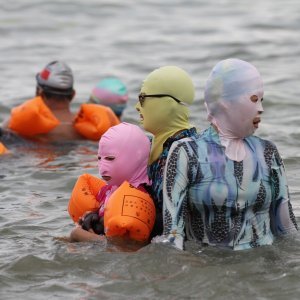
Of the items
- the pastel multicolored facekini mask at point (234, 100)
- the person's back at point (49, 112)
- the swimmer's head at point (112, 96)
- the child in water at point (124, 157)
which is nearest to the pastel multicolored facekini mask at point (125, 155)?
the child in water at point (124, 157)

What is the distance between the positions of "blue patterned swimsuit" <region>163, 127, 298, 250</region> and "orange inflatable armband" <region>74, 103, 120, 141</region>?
466cm

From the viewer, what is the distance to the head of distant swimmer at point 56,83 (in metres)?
10.2

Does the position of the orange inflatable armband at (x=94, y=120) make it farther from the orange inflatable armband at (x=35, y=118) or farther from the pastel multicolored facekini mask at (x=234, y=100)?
the pastel multicolored facekini mask at (x=234, y=100)

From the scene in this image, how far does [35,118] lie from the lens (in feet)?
33.1

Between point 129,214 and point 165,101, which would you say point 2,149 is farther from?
point 129,214

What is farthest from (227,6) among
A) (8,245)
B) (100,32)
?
(8,245)

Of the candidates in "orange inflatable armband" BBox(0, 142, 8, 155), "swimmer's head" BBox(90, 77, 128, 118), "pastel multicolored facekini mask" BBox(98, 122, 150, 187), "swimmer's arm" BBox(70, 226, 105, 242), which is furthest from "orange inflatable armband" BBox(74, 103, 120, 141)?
"pastel multicolored facekini mask" BBox(98, 122, 150, 187)

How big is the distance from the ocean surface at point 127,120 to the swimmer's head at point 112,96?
0.46 meters

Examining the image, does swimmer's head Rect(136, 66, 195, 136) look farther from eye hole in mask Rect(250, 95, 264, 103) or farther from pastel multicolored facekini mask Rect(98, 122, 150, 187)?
eye hole in mask Rect(250, 95, 264, 103)

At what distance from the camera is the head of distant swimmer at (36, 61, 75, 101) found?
33.5ft

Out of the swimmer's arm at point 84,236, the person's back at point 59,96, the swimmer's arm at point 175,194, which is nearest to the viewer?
the swimmer's arm at point 175,194

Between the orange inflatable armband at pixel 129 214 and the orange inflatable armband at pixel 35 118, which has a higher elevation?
the orange inflatable armband at pixel 129 214

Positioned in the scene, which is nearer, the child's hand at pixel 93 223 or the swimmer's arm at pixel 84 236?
the swimmer's arm at pixel 84 236

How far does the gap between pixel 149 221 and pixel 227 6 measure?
15470 mm
